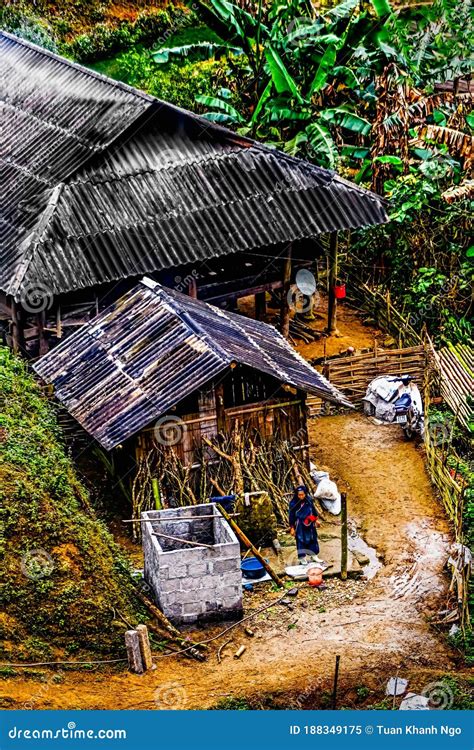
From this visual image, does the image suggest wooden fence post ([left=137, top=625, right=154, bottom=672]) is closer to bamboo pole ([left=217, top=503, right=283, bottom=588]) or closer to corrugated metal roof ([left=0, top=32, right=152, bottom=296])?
bamboo pole ([left=217, top=503, right=283, bottom=588])

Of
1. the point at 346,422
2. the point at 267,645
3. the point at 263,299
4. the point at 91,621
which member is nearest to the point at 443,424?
the point at 346,422

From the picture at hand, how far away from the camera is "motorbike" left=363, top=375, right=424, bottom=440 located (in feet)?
68.2

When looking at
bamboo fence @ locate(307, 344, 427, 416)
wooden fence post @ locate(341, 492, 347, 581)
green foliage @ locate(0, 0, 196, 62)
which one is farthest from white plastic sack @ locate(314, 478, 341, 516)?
green foliage @ locate(0, 0, 196, 62)

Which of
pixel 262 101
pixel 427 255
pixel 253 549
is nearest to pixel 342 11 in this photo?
pixel 262 101

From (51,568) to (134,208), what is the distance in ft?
26.6

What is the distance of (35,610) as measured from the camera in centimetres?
1408

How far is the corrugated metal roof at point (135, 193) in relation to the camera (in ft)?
66.3

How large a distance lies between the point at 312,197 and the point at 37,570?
1007 centimetres

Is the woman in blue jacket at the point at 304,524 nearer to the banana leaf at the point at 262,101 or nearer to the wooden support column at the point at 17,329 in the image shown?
the wooden support column at the point at 17,329

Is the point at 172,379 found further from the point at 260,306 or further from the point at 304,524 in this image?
the point at 260,306

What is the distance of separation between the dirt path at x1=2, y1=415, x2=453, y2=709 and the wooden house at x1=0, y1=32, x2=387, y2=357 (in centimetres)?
400

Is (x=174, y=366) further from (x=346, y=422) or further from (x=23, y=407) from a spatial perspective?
(x=346, y=422)

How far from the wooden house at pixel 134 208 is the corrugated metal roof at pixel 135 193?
0.9 inches

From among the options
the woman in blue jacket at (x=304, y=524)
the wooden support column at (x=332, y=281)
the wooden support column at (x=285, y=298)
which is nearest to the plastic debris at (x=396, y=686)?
the woman in blue jacket at (x=304, y=524)
